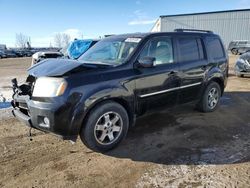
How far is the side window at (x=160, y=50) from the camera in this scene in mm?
4477

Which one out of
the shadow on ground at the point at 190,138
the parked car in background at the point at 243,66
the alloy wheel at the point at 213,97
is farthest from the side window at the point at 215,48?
the parked car in background at the point at 243,66

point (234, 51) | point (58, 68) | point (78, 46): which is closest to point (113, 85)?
point (58, 68)

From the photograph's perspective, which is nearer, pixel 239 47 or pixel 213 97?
pixel 213 97

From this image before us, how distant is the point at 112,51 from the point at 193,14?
41324 millimetres

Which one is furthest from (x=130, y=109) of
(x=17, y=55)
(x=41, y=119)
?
(x=17, y=55)

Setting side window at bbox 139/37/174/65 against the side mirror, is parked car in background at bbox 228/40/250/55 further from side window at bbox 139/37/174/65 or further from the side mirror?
the side mirror

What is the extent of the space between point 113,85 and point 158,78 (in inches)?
39.6

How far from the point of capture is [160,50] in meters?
4.70

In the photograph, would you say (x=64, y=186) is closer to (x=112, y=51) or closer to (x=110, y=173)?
(x=110, y=173)

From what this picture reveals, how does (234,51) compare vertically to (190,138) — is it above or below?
above

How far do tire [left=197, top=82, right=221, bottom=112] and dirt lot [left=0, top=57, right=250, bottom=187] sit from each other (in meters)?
0.57

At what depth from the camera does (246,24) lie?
39.4 metres

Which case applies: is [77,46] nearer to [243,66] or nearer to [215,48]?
[243,66]

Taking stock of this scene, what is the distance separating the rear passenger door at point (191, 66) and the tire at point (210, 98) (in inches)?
11.8
